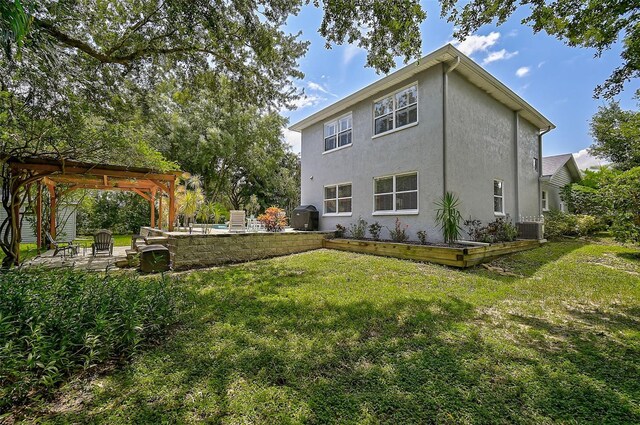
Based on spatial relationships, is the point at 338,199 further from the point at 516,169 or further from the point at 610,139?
the point at 610,139

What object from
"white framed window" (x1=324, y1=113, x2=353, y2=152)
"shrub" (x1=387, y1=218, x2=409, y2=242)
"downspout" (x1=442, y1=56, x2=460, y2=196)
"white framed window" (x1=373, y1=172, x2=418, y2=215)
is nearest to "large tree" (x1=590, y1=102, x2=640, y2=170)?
"downspout" (x1=442, y1=56, x2=460, y2=196)

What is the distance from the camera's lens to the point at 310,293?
4945 mm

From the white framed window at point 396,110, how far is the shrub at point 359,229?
138 inches

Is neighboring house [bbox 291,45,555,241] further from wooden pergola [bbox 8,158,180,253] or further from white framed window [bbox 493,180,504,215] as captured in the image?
wooden pergola [bbox 8,158,180,253]

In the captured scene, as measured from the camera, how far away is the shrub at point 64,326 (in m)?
2.14

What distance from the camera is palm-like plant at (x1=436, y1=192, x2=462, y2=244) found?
25.5 feet

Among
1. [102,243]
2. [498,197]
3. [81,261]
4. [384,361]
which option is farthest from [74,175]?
[498,197]

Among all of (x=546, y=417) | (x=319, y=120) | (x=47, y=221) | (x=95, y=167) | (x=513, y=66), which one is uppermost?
(x=513, y=66)

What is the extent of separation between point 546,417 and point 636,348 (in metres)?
2.17

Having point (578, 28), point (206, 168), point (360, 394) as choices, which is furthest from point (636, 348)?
point (206, 168)

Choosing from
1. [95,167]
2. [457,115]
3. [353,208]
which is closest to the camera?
[95,167]

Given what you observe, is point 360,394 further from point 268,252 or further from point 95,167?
point 95,167

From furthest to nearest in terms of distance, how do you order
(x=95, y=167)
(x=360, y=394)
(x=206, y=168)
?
(x=206, y=168) < (x=95, y=167) < (x=360, y=394)

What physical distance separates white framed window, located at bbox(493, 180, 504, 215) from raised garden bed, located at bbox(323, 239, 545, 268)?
157 cm
